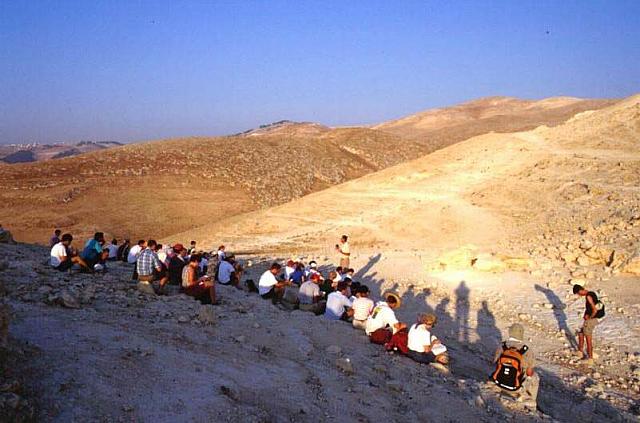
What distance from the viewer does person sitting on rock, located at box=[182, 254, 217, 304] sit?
858 cm

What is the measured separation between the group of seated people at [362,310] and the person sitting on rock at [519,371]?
1149mm

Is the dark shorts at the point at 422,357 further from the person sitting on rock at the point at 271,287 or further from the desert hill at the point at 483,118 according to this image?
the desert hill at the point at 483,118

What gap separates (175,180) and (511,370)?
29849mm

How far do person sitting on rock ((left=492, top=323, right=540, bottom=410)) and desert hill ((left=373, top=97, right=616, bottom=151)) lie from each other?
52018mm

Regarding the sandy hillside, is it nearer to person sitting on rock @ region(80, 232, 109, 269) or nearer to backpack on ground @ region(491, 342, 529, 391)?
backpack on ground @ region(491, 342, 529, 391)

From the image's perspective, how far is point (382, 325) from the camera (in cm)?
793

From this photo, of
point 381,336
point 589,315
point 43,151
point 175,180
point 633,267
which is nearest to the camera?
point 381,336

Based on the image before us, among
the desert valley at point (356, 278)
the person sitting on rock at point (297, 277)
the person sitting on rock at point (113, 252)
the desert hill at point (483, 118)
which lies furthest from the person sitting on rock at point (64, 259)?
the desert hill at point (483, 118)

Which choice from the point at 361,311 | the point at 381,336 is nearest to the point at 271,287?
the point at 361,311

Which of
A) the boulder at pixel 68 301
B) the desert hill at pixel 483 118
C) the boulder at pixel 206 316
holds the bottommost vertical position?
the boulder at pixel 206 316

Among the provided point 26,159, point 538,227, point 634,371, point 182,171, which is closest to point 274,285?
point 634,371

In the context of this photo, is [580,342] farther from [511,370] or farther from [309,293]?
[309,293]

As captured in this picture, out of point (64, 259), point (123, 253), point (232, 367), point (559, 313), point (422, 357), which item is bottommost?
point (559, 313)

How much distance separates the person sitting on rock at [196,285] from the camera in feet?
28.1
